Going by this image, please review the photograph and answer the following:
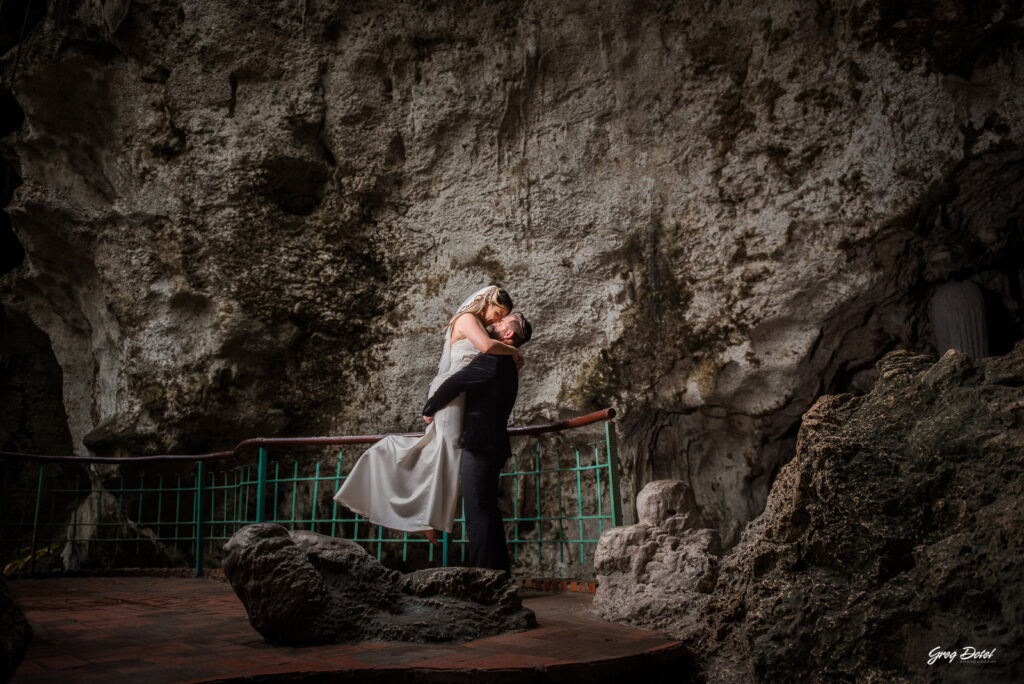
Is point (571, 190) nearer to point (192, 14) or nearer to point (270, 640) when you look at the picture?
point (192, 14)

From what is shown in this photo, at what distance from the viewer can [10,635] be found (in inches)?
80.5

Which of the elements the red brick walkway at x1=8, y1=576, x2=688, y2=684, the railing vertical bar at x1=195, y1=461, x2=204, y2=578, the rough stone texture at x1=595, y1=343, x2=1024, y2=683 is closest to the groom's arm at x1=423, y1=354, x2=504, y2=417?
the red brick walkway at x1=8, y1=576, x2=688, y2=684

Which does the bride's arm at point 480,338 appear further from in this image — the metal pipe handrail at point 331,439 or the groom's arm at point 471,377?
the metal pipe handrail at point 331,439

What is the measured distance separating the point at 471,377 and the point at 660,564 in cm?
138

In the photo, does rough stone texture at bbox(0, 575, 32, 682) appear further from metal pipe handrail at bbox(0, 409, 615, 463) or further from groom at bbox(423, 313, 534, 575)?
metal pipe handrail at bbox(0, 409, 615, 463)

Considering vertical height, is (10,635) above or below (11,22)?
below

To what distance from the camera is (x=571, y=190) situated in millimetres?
6688

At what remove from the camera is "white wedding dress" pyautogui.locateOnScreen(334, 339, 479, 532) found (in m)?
3.96

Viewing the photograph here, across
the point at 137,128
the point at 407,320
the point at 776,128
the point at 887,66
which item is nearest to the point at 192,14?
the point at 137,128

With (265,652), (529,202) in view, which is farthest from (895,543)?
(529,202)

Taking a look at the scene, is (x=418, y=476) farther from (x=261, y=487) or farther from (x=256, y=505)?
(x=256, y=505)

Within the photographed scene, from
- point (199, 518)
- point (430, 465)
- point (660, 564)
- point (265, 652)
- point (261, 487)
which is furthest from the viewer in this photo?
point (199, 518)

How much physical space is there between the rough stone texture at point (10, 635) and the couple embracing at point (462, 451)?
185 centimetres

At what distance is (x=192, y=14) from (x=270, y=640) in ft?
22.4
